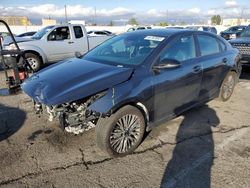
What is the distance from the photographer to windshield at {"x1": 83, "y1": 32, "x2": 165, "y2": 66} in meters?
4.04

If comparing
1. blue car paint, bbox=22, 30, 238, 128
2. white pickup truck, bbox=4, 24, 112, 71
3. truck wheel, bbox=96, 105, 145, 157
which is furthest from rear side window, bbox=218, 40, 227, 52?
white pickup truck, bbox=4, 24, 112, 71

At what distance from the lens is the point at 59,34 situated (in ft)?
34.4

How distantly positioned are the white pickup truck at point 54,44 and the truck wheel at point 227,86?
590cm

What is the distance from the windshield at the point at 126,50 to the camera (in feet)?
13.2

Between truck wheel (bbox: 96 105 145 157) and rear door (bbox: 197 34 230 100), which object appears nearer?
truck wheel (bbox: 96 105 145 157)

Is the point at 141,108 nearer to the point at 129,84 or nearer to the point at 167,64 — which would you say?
the point at 129,84

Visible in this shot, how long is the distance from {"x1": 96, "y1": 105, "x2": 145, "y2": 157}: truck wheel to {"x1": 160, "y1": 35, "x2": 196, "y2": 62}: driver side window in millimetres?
1010

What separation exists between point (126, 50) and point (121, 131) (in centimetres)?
148

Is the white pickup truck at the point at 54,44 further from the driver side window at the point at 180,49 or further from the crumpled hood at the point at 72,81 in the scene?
the driver side window at the point at 180,49

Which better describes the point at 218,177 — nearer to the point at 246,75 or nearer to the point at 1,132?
the point at 1,132

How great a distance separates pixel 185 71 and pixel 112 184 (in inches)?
85.6

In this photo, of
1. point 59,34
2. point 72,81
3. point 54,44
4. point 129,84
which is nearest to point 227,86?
point 129,84

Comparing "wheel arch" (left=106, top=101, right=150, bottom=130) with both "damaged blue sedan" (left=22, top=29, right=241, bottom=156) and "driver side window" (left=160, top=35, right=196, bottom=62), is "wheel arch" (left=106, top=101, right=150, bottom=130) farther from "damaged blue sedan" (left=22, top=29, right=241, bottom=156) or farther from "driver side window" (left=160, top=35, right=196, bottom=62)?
"driver side window" (left=160, top=35, right=196, bottom=62)

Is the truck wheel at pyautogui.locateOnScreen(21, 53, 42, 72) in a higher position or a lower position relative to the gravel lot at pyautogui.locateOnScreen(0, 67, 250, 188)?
higher
